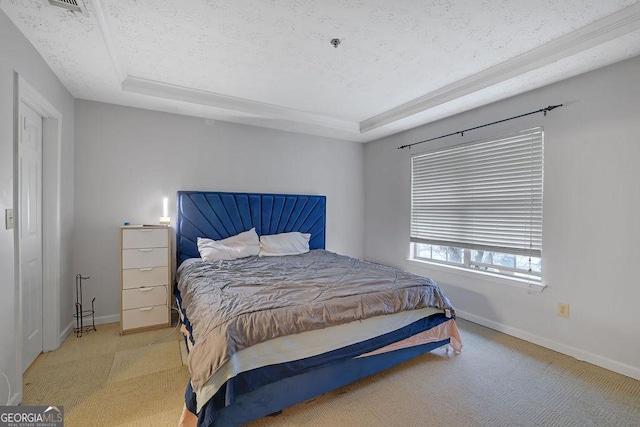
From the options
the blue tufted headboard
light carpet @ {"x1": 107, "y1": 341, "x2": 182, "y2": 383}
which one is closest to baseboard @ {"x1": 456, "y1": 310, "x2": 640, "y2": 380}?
the blue tufted headboard

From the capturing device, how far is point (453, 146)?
356 centimetres

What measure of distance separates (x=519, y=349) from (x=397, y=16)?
119 inches

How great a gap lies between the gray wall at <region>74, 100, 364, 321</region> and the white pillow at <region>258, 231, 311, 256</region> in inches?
28.9

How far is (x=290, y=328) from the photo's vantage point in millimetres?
1749

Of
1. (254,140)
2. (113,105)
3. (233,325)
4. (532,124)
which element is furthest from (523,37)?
(113,105)

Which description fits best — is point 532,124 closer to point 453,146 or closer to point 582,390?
point 453,146

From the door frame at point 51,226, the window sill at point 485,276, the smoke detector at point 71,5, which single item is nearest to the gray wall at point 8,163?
the smoke detector at point 71,5

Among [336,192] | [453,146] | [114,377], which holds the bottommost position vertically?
[114,377]

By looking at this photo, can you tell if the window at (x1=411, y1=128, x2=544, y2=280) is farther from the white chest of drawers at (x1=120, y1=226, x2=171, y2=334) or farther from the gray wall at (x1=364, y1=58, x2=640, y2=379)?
the white chest of drawers at (x1=120, y1=226, x2=171, y2=334)

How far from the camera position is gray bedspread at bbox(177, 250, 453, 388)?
160 centimetres

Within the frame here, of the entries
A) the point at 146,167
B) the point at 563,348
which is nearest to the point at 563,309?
the point at 563,348

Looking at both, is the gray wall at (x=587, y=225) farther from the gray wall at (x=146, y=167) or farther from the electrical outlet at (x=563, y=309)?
the gray wall at (x=146, y=167)

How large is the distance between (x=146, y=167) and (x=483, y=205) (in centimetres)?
392

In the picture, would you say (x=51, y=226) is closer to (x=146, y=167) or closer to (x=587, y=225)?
(x=146, y=167)
